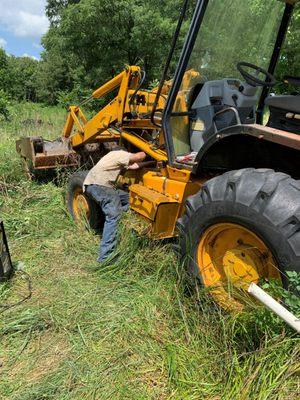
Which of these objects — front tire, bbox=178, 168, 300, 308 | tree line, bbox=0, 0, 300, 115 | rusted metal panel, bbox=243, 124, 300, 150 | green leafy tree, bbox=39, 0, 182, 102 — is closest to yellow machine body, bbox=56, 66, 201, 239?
front tire, bbox=178, 168, 300, 308

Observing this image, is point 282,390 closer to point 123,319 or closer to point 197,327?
point 197,327

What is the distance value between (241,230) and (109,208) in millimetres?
1861

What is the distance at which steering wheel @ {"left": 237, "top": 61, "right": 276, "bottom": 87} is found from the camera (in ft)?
12.4

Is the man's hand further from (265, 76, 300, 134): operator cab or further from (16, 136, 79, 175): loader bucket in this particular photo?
(16, 136, 79, 175): loader bucket

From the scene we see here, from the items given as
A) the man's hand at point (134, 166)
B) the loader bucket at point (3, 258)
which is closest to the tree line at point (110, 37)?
the man's hand at point (134, 166)

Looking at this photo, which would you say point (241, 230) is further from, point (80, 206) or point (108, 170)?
point (80, 206)

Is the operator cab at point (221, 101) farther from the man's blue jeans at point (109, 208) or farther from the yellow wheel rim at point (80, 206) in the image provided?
the yellow wheel rim at point (80, 206)

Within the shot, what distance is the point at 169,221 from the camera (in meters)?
3.72

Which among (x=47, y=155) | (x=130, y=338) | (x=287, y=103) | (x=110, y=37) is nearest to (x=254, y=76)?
(x=287, y=103)

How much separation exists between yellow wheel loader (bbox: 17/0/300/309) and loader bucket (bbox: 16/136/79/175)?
2.27ft

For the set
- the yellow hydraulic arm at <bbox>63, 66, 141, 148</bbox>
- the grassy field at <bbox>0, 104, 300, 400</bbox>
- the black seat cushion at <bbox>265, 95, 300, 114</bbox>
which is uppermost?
the black seat cushion at <bbox>265, 95, 300, 114</bbox>

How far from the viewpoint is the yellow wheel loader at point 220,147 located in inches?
105

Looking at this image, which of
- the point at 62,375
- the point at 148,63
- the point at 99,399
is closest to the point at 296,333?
the point at 99,399

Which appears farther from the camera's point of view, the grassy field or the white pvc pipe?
the grassy field
